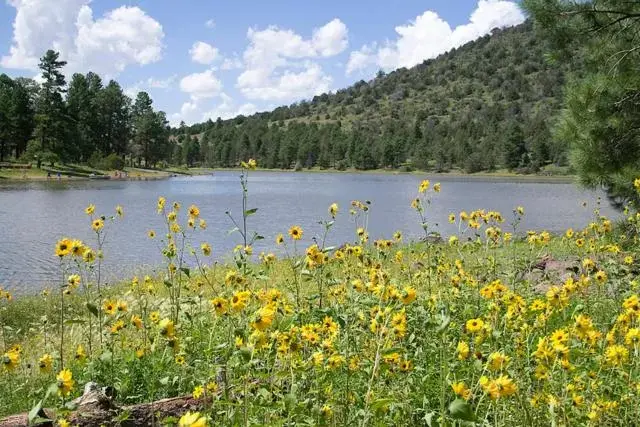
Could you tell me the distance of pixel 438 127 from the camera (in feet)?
441

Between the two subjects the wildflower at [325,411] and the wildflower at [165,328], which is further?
the wildflower at [325,411]

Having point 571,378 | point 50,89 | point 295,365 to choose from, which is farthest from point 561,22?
point 50,89

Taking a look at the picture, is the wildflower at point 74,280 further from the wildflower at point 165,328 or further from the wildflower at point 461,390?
the wildflower at point 461,390

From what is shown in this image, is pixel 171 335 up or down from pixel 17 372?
up

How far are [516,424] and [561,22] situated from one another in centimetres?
840

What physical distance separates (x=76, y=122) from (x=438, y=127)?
278ft

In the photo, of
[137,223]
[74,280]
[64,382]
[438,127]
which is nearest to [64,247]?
[74,280]

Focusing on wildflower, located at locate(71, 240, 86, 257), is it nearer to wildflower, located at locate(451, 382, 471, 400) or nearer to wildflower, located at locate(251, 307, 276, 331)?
wildflower, located at locate(251, 307, 276, 331)

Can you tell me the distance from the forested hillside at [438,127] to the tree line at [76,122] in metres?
44.6

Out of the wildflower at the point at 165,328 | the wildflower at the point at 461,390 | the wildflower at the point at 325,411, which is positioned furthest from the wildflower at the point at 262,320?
the wildflower at the point at 461,390

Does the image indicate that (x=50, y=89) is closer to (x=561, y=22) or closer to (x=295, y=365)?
(x=561, y=22)

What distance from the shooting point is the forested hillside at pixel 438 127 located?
110 meters

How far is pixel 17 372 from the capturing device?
5195mm

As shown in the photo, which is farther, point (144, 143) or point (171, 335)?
point (144, 143)
